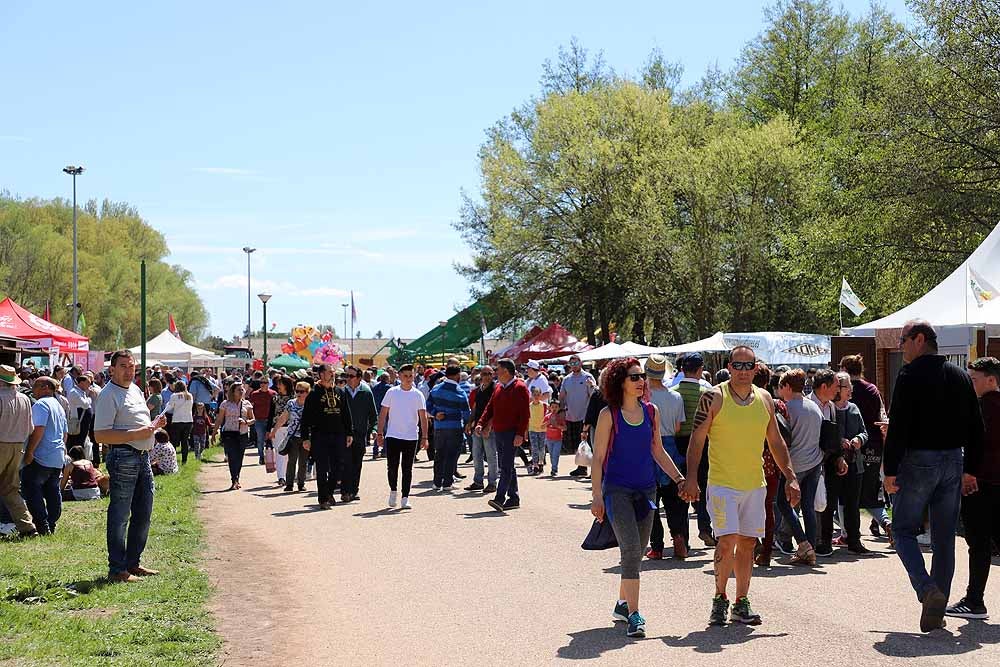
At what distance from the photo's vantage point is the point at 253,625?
26.6ft

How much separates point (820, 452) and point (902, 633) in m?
3.31

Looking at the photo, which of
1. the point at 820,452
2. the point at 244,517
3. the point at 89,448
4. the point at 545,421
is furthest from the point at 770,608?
the point at 89,448

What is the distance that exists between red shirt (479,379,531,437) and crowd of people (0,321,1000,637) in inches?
0.8

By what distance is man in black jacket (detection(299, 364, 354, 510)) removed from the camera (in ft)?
50.7

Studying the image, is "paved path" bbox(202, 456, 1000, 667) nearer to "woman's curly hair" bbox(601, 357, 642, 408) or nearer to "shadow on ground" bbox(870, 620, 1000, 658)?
"shadow on ground" bbox(870, 620, 1000, 658)

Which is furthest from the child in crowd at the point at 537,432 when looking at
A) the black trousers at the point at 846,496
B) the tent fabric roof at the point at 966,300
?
the black trousers at the point at 846,496

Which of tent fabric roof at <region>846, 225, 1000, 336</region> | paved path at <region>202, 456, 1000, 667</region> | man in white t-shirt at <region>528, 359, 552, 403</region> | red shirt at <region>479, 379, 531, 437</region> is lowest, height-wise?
paved path at <region>202, 456, 1000, 667</region>

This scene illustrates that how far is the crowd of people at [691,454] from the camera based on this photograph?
300 inches

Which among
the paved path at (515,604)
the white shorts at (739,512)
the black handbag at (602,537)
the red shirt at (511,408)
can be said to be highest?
the red shirt at (511,408)

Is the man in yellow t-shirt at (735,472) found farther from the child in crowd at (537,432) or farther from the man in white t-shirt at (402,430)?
the child in crowd at (537,432)

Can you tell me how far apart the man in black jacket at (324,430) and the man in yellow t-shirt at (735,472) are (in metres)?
8.34

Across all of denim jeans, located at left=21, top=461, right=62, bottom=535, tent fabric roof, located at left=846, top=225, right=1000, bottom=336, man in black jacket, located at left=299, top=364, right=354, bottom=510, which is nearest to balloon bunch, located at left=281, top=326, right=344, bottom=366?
man in black jacket, located at left=299, top=364, right=354, bottom=510

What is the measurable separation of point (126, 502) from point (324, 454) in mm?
5803

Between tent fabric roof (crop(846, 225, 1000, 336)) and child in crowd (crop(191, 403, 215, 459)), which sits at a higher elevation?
tent fabric roof (crop(846, 225, 1000, 336))
